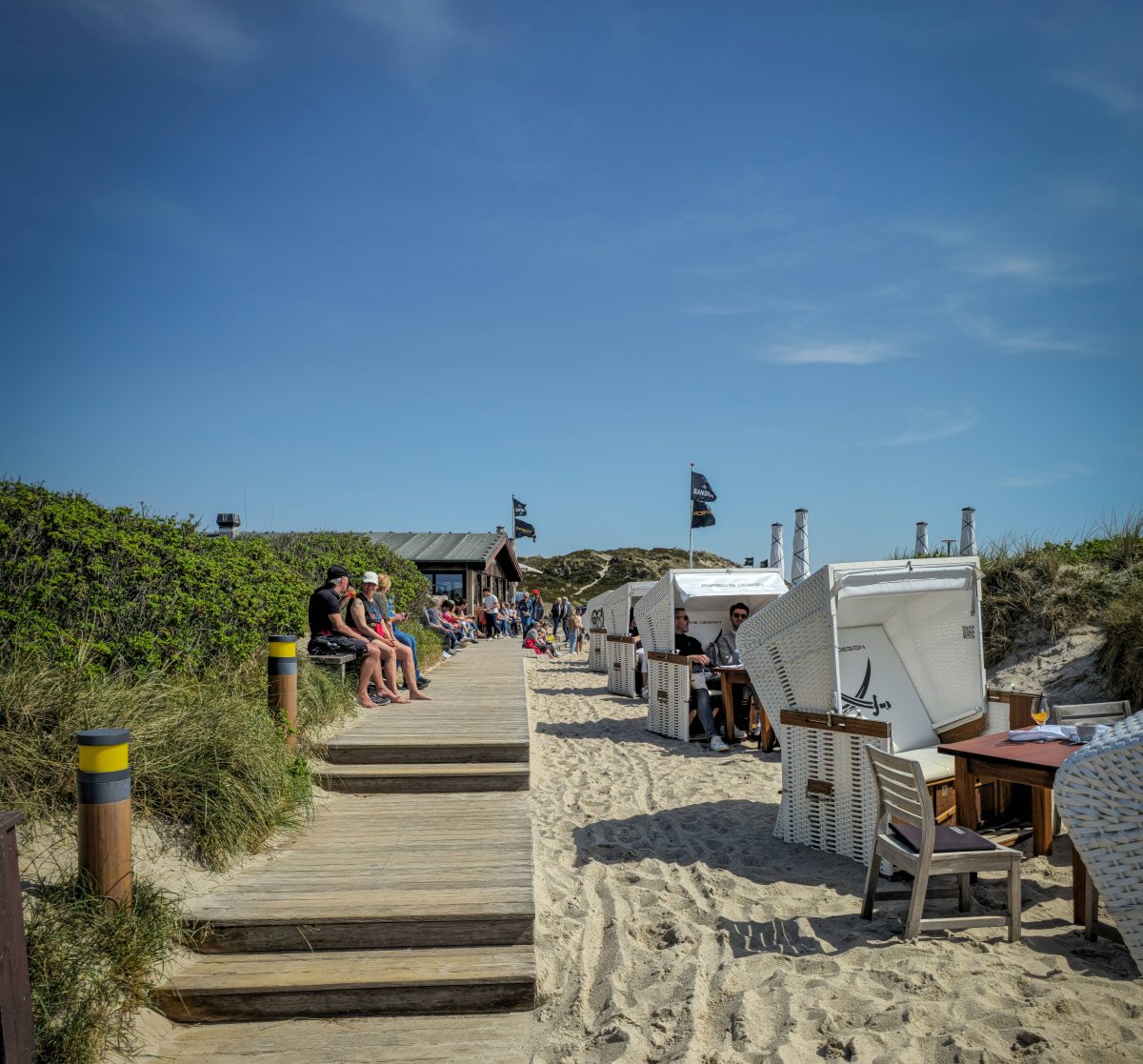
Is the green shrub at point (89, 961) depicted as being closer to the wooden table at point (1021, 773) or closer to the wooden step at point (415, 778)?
the wooden step at point (415, 778)

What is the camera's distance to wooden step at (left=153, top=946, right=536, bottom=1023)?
337 cm

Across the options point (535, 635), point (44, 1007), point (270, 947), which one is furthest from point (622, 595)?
point (44, 1007)

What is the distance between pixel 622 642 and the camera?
13.8 meters

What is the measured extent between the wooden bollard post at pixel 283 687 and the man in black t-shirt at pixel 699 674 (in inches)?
187

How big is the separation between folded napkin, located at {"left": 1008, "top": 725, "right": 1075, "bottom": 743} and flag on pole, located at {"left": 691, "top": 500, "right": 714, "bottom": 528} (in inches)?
594

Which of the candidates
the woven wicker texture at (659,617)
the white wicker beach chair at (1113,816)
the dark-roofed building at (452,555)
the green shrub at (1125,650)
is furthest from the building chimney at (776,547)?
the dark-roofed building at (452,555)

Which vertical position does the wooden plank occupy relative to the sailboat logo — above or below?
below

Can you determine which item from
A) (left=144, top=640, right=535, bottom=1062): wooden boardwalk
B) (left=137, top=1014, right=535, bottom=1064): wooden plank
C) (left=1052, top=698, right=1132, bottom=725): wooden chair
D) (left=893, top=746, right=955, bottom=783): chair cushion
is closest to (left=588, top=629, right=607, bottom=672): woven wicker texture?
(left=893, top=746, right=955, bottom=783): chair cushion

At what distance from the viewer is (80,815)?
11.2 ft

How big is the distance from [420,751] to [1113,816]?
5.29m

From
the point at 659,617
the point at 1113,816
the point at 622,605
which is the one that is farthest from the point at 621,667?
the point at 1113,816

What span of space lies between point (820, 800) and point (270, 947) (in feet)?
11.3

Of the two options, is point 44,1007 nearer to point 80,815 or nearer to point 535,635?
point 80,815

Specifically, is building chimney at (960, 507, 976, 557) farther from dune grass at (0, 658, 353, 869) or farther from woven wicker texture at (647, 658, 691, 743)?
dune grass at (0, 658, 353, 869)
